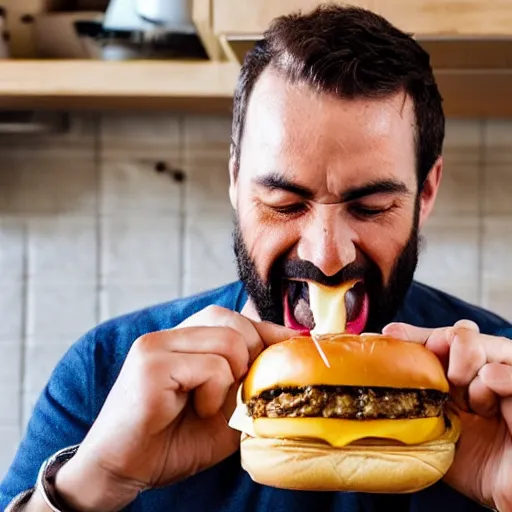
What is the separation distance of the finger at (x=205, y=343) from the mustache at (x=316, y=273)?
195 millimetres

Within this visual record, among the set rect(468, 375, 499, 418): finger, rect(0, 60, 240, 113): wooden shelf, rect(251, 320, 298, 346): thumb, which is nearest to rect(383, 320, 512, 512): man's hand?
rect(468, 375, 499, 418): finger

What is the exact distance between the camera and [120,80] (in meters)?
1.39

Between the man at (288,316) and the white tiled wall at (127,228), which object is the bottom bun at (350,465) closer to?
the man at (288,316)

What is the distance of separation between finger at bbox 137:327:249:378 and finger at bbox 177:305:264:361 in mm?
13

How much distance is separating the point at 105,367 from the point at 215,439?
1.30 feet

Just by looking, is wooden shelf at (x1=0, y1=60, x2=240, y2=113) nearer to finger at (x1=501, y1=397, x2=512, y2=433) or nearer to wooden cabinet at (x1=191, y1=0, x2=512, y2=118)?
wooden cabinet at (x1=191, y1=0, x2=512, y2=118)

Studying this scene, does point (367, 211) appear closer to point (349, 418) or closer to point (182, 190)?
point (349, 418)

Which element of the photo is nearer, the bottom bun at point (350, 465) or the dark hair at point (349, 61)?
the bottom bun at point (350, 465)

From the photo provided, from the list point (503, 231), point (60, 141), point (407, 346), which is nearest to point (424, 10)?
point (407, 346)

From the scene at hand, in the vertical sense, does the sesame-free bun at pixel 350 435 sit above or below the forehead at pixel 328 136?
below

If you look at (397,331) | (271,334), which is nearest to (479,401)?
(397,331)

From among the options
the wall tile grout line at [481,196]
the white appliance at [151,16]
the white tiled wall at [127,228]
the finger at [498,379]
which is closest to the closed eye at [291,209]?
the finger at [498,379]

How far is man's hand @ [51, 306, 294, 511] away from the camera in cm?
90

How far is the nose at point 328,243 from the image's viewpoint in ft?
3.51
